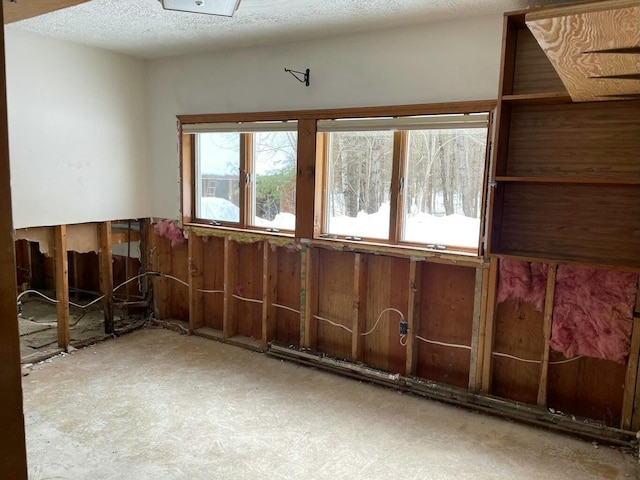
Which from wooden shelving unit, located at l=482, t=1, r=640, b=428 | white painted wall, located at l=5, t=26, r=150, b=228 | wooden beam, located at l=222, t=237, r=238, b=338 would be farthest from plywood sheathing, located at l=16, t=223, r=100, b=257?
wooden shelving unit, located at l=482, t=1, r=640, b=428

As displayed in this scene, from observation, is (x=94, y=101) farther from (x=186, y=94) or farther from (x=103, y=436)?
(x=103, y=436)

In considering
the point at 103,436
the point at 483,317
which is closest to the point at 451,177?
the point at 483,317

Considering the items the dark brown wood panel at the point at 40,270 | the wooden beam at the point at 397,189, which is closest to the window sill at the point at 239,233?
the wooden beam at the point at 397,189

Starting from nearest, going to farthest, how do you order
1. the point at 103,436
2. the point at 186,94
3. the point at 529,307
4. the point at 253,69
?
1. the point at 103,436
2. the point at 529,307
3. the point at 253,69
4. the point at 186,94

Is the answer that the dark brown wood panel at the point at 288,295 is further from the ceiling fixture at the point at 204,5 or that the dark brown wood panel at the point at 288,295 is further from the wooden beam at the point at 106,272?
the ceiling fixture at the point at 204,5

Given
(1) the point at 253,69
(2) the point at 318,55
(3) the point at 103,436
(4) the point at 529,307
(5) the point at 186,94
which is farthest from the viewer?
(5) the point at 186,94

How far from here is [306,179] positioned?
3.61 m

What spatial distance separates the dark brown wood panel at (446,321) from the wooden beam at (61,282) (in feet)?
9.68

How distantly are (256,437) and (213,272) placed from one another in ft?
6.59

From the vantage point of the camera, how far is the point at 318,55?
3.48 meters

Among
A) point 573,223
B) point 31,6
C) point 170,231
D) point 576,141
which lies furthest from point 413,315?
point 31,6

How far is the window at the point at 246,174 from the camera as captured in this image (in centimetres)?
384

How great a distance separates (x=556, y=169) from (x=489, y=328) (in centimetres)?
113

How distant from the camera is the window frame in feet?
9.76
